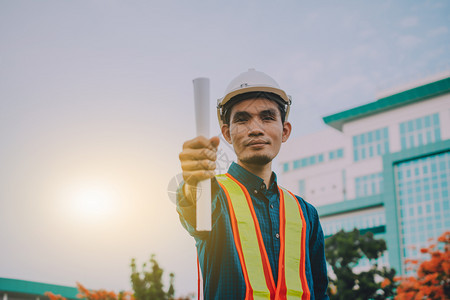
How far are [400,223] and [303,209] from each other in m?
54.0

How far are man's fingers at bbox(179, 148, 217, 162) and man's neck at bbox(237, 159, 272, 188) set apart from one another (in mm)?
845

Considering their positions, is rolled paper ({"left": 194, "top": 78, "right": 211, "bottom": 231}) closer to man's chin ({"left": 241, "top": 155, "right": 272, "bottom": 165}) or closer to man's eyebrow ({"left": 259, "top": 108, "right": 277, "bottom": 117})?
man's chin ({"left": 241, "top": 155, "right": 272, "bottom": 165})

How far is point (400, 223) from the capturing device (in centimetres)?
5422

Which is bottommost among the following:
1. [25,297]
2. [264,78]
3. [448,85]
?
[25,297]

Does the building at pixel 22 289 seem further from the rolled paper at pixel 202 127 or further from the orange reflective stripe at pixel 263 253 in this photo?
the rolled paper at pixel 202 127

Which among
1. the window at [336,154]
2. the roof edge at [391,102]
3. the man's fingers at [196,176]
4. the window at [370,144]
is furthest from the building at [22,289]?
the man's fingers at [196,176]

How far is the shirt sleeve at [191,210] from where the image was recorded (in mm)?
2607

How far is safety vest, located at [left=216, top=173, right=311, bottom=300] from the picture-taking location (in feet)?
9.12

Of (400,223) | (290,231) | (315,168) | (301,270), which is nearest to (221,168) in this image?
(290,231)

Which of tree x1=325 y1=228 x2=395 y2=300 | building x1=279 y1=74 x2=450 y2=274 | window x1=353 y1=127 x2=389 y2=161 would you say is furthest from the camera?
window x1=353 y1=127 x2=389 y2=161

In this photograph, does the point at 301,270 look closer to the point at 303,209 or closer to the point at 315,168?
the point at 303,209

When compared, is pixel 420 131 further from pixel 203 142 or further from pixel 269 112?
pixel 203 142

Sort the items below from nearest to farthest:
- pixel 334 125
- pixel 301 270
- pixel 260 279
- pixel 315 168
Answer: pixel 260 279
pixel 301 270
pixel 334 125
pixel 315 168

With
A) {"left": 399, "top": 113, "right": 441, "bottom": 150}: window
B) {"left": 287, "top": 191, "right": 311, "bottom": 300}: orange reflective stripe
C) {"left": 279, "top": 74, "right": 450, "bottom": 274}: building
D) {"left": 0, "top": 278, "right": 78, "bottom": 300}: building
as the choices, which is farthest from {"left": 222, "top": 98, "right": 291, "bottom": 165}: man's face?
{"left": 399, "top": 113, "right": 441, "bottom": 150}: window
